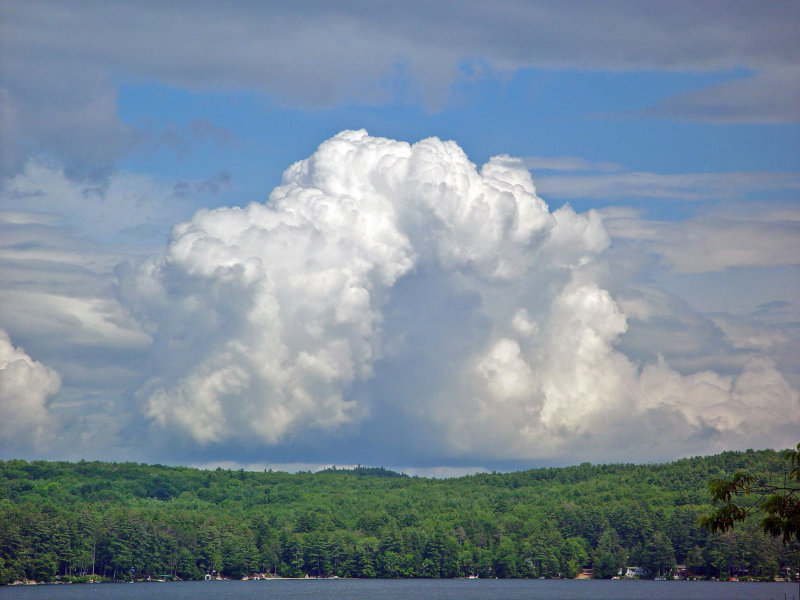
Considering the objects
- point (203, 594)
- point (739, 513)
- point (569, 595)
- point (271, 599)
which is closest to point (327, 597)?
point (271, 599)

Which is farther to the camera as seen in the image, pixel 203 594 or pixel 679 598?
pixel 203 594

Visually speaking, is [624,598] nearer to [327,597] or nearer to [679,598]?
[679,598]

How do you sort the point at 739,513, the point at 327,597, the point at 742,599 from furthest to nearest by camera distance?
the point at 327,597
the point at 742,599
the point at 739,513

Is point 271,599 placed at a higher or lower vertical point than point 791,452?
lower

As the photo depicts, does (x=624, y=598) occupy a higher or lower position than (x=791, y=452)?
lower

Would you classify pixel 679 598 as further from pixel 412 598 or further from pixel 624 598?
pixel 412 598

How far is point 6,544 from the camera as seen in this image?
195 m

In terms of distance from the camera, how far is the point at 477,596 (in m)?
192

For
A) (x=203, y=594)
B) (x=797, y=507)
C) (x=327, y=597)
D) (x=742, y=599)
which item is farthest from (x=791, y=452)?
(x=203, y=594)

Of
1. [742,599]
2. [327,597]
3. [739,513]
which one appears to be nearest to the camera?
[739,513]

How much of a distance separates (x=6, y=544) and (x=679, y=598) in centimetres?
12593

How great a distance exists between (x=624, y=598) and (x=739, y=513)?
150 m

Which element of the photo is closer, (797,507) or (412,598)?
(797,507)

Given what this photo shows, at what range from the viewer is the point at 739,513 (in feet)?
143
